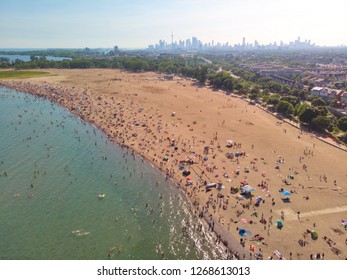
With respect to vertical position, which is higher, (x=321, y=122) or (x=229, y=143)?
(x=321, y=122)

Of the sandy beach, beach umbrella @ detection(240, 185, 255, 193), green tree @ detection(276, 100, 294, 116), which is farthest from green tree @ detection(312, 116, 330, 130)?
beach umbrella @ detection(240, 185, 255, 193)

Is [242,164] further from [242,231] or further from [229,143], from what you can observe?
[242,231]

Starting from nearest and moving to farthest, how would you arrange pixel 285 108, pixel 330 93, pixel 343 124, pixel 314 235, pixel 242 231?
pixel 314 235
pixel 242 231
pixel 343 124
pixel 285 108
pixel 330 93

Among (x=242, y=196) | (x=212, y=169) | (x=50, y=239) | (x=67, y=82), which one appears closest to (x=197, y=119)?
(x=212, y=169)

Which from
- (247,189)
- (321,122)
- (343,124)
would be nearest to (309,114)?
(321,122)

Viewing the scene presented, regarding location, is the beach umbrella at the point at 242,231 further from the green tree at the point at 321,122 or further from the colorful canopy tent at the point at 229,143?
the green tree at the point at 321,122

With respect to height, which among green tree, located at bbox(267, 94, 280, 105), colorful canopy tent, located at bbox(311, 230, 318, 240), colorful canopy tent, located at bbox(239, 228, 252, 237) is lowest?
colorful canopy tent, located at bbox(311, 230, 318, 240)

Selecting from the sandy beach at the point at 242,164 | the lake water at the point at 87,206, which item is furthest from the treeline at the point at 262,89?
the lake water at the point at 87,206

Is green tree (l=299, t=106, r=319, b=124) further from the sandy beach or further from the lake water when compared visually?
the lake water
